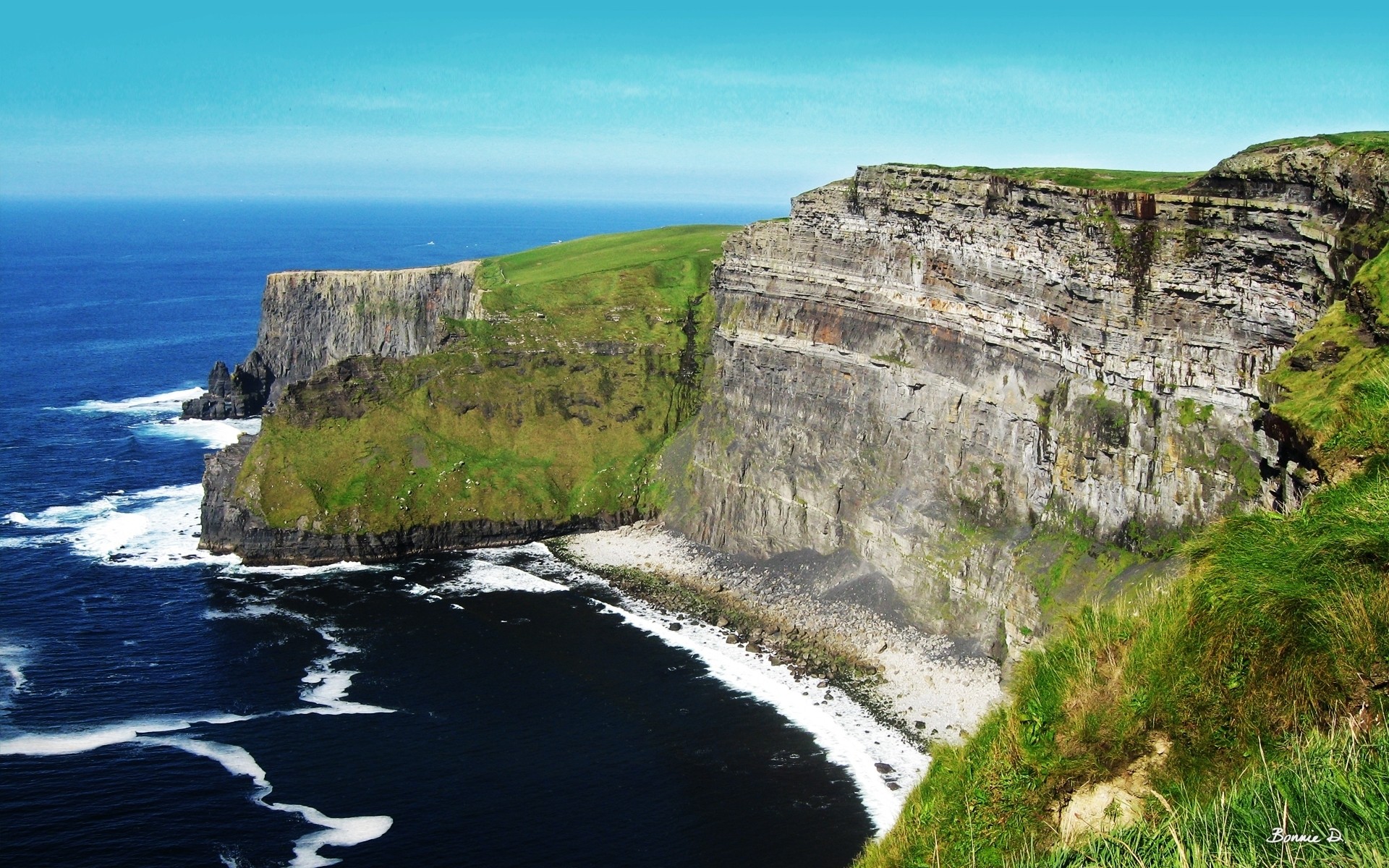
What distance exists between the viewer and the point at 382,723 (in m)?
67.8

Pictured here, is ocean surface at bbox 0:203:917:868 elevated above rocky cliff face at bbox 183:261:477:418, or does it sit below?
below

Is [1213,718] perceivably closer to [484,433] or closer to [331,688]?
[331,688]

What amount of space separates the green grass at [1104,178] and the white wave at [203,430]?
301ft

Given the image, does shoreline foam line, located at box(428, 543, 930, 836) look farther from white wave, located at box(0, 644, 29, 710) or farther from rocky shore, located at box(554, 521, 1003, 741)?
white wave, located at box(0, 644, 29, 710)

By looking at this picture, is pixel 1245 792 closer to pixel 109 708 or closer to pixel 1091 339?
pixel 1091 339

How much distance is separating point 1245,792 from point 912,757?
47.6 m

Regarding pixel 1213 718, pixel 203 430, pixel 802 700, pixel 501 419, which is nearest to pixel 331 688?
pixel 802 700

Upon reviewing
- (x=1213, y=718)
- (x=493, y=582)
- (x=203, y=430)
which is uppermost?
(x=1213, y=718)

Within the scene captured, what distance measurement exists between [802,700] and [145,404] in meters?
115

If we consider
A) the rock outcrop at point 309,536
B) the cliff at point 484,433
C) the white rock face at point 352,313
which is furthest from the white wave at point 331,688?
the white rock face at point 352,313

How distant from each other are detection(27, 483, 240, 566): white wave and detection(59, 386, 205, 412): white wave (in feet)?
125

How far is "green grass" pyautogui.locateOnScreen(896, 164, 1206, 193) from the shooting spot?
70394 mm

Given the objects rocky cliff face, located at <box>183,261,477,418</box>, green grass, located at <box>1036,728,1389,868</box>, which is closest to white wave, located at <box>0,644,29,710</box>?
rocky cliff face, located at <box>183,261,477,418</box>

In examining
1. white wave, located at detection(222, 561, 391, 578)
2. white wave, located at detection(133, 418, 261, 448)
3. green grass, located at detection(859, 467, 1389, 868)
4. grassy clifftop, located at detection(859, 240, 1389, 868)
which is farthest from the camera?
white wave, located at detection(133, 418, 261, 448)
